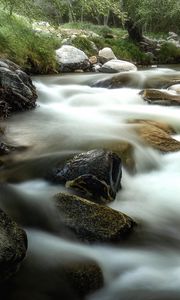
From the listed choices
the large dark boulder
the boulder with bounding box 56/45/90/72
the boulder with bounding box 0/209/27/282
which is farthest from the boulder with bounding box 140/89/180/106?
the boulder with bounding box 0/209/27/282

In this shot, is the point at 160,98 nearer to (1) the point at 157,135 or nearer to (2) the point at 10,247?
(1) the point at 157,135

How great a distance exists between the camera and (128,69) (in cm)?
1538

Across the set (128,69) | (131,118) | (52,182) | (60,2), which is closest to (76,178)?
(52,182)

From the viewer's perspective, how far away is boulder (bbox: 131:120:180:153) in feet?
23.0

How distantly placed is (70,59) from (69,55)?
0.25 m

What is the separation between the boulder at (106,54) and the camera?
17094mm

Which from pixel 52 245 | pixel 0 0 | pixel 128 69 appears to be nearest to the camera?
pixel 52 245

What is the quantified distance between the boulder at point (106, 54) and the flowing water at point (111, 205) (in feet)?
24.6

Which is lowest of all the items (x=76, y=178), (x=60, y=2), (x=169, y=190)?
(x=169, y=190)

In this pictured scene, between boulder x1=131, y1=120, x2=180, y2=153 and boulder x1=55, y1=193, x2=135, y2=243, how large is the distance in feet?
8.07

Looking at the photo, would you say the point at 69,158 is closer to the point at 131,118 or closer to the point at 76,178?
the point at 76,178

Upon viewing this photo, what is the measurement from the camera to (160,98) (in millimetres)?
10242

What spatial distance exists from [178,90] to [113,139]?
4725mm

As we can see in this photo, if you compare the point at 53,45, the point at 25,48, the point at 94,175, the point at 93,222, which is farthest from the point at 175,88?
the point at 93,222
